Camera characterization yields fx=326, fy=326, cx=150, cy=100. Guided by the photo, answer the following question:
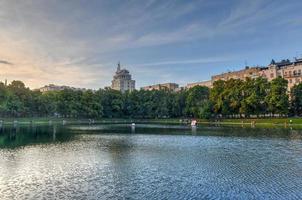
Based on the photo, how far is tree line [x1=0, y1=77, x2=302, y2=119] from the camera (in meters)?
102

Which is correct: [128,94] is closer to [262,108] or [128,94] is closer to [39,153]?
[262,108]

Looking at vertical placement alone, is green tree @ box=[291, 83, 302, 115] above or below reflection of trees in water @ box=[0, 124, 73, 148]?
above

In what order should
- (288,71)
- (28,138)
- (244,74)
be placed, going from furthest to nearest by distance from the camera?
(244,74), (288,71), (28,138)

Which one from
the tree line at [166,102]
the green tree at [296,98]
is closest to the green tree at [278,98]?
the tree line at [166,102]

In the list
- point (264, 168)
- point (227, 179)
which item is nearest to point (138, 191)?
point (227, 179)

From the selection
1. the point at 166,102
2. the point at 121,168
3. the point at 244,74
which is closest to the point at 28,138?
the point at 121,168

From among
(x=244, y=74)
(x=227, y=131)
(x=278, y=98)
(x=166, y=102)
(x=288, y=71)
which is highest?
(x=244, y=74)

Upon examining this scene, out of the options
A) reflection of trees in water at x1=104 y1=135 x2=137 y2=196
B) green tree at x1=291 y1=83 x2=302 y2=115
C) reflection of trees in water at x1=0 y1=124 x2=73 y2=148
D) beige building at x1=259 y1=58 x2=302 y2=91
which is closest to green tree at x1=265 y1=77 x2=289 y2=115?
green tree at x1=291 y1=83 x2=302 y2=115

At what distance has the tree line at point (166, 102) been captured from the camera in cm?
10245

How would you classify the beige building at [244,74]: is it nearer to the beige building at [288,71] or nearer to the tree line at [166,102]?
the beige building at [288,71]

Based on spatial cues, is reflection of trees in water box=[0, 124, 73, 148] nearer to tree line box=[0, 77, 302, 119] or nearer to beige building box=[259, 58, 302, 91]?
tree line box=[0, 77, 302, 119]

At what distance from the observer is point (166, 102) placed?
150m

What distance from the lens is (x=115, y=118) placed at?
156750 millimetres

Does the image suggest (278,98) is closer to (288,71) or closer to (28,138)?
(288,71)
